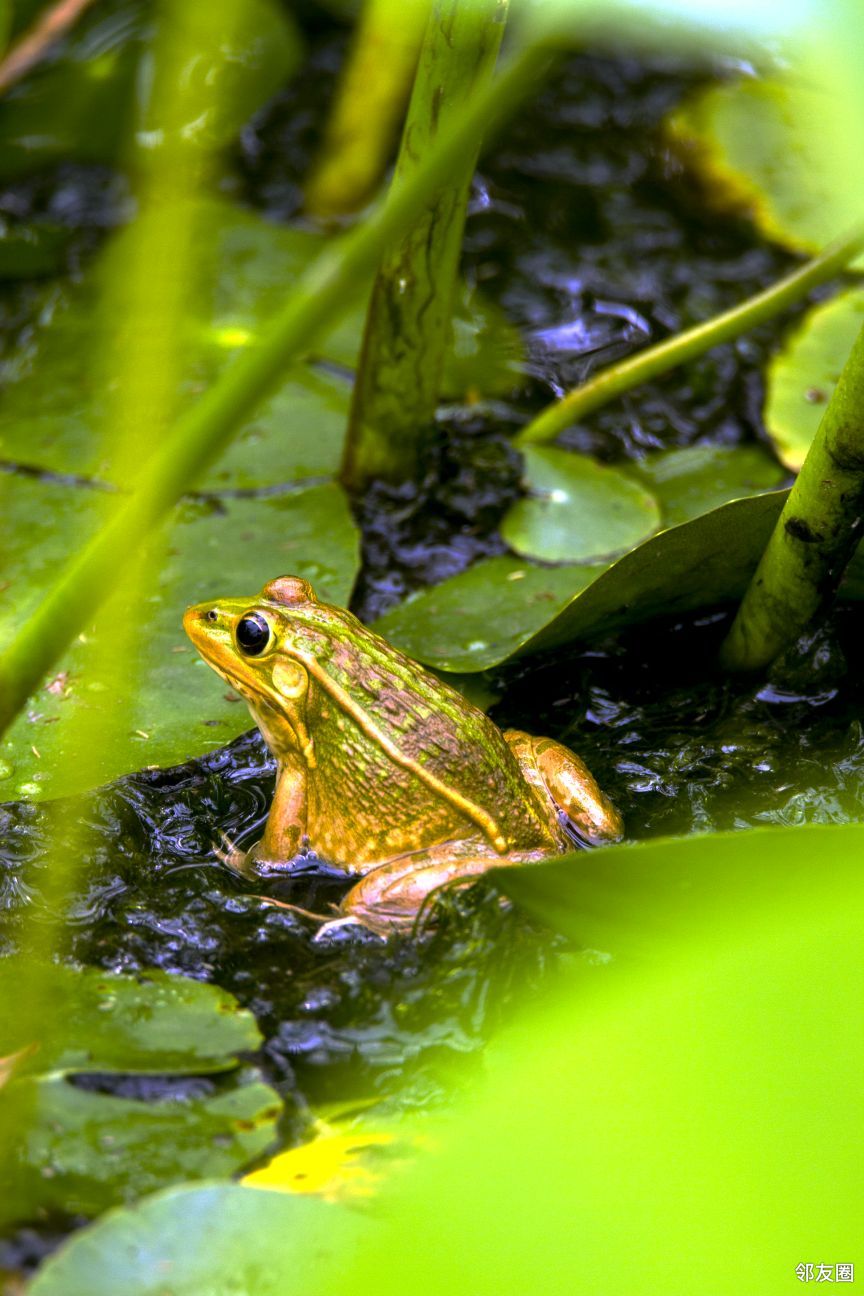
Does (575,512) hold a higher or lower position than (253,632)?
lower

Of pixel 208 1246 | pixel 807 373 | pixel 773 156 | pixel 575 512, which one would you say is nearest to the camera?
pixel 208 1246

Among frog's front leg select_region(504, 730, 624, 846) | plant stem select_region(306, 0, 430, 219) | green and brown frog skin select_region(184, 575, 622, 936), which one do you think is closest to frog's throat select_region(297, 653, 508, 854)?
green and brown frog skin select_region(184, 575, 622, 936)

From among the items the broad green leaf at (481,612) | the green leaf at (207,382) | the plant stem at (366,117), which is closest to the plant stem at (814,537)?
the broad green leaf at (481,612)

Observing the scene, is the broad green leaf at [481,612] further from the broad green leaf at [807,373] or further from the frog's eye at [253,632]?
the broad green leaf at [807,373]

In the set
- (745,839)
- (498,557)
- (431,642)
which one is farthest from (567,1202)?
(498,557)

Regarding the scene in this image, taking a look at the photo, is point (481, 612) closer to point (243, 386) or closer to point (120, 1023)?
point (120, 1023)

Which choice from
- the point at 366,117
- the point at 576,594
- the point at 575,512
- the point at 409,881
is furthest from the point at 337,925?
the point at 366,117

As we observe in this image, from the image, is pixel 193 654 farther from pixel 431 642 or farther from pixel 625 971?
pixel 625 971

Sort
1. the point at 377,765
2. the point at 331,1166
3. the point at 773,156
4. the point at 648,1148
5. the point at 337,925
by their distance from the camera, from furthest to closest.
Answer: the point at 773,156, the point at 377,765, the point at 337,925, the point at 331,1166, the point at 648,1148
